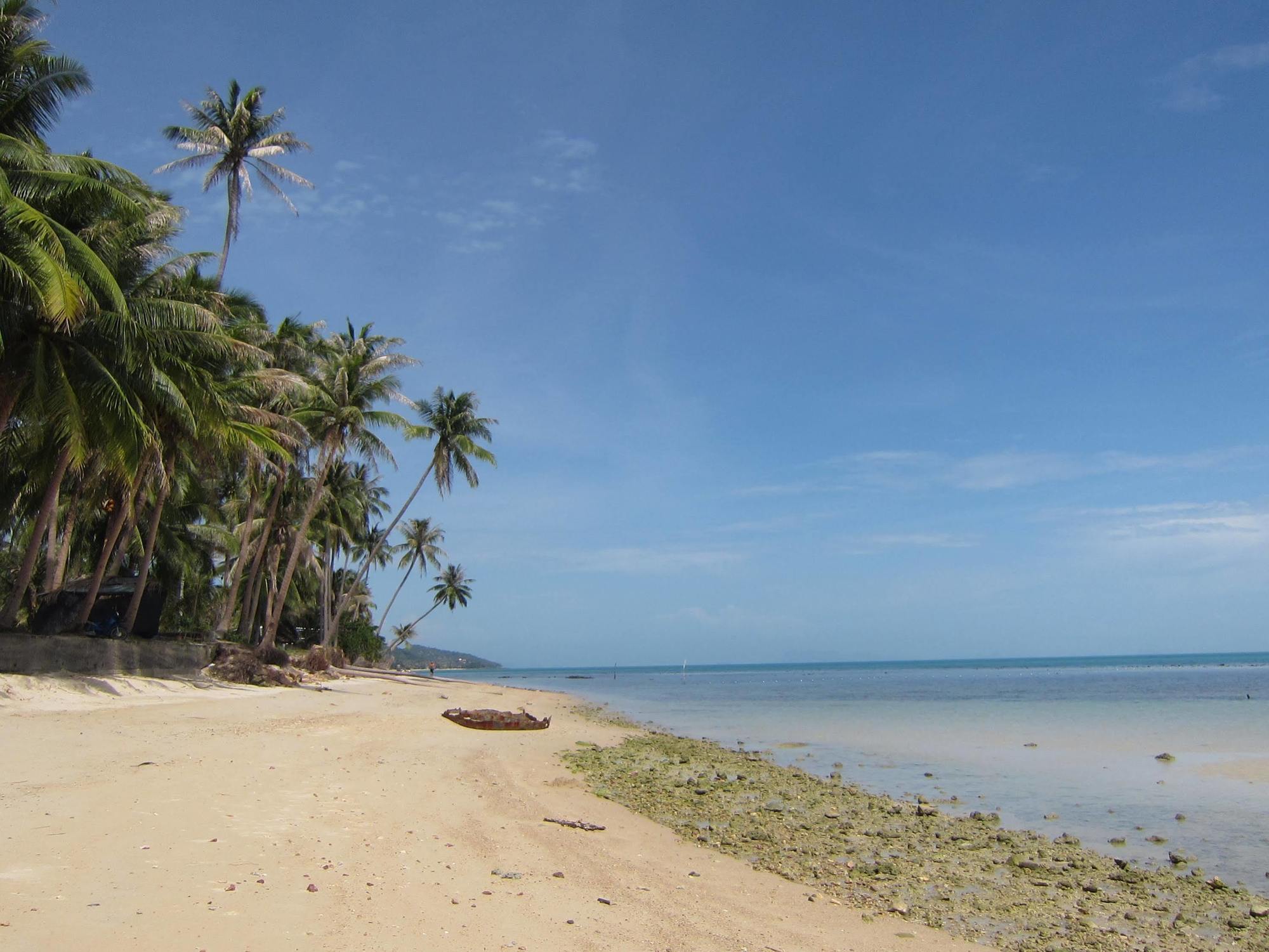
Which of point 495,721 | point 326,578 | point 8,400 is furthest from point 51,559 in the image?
point 326,578

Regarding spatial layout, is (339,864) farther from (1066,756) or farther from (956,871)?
(1066,756)

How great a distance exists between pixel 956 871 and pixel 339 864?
532 centimetres

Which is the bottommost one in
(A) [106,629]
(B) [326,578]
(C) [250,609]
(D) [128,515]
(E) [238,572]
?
(A) [106,629]

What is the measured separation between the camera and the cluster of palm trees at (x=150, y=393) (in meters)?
13.9

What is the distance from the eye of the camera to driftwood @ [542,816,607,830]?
25.9 ft

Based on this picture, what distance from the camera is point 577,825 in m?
7.96

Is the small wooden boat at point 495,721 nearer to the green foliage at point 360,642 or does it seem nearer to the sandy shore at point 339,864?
the sandy shore at point 339,864

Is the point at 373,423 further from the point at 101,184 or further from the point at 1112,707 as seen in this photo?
the point at 1112,707

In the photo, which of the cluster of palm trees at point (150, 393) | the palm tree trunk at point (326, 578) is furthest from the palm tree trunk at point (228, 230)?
the palm tree trunk at point (326, 578)

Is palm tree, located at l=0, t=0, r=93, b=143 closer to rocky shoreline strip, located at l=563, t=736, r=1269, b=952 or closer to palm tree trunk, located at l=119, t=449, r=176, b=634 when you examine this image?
palm tree trunk, located at l=119, t=449, r=176, b=634

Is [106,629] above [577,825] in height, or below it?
above

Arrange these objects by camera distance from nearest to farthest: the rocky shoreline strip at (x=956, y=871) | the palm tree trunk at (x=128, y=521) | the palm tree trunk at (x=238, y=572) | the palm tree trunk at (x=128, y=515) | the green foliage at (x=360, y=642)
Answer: the rocky shoreline strip at (x=956, y=871)
the palm tree trunk at (x=128, y=515)
the palm tree trunk at (x=128, y=521)
the palm tree trunk at (x=238, y=572)
the green foliage at (x=360, y=642)

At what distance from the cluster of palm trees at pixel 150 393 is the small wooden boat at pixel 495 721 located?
315 inches

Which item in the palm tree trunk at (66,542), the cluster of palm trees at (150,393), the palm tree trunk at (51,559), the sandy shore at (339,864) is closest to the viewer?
the sandy shore at (339,864)
